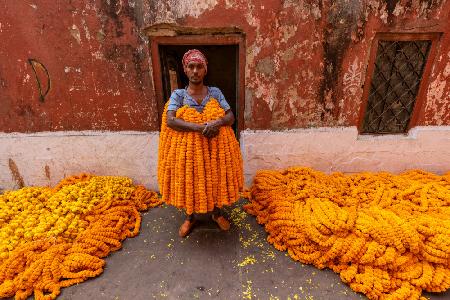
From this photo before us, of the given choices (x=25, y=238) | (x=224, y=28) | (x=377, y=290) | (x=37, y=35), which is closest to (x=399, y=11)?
(x=224, y=28)

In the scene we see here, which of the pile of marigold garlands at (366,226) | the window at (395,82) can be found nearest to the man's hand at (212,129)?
the pile of marigold garlands at (366,226)

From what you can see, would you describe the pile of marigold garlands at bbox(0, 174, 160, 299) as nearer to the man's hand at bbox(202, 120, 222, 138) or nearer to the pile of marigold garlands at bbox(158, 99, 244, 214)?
the pile of marigold garlands at bbox(158, 99, 244, 214)

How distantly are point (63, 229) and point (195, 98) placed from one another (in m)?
2.04

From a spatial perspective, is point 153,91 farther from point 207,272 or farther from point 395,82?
point 395,82

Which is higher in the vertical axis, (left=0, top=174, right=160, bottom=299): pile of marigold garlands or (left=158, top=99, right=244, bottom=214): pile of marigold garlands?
(left=158, top=99, right=244, bottom=214): pile of marigold garlands

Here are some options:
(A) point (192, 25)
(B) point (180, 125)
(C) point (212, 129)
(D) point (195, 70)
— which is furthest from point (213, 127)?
(A) point (192, 25)

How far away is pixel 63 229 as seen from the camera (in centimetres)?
305

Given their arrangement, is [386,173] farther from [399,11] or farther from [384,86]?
[399,11]

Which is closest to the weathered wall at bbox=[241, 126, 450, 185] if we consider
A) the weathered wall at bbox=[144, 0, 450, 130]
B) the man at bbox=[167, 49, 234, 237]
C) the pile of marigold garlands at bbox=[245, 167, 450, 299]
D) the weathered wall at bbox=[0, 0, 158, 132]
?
the weathered wall at bbox=[144, 0, 450, 130]

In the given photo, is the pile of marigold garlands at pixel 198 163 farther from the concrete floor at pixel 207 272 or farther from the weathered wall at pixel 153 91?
the weathered wall at pixel 153 91

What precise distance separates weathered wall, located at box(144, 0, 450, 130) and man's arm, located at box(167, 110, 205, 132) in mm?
1221

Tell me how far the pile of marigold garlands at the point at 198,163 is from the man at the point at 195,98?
0.06 meters

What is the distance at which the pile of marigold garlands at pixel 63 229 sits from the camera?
101 inches

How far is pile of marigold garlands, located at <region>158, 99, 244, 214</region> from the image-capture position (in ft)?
8.54
